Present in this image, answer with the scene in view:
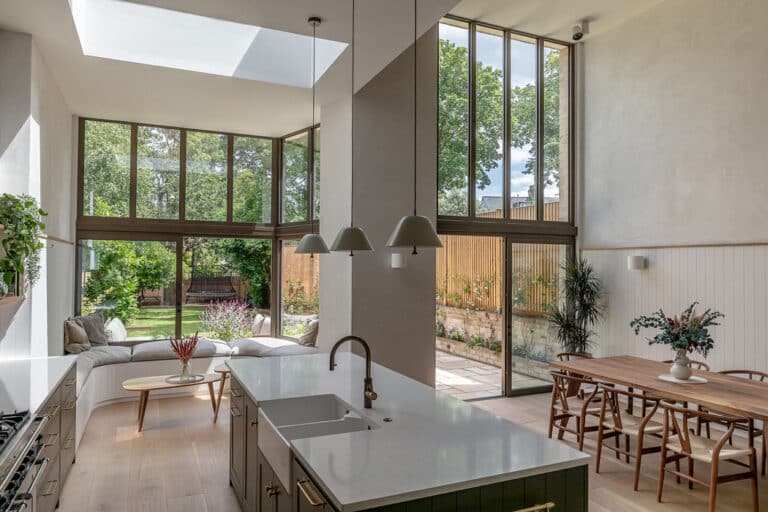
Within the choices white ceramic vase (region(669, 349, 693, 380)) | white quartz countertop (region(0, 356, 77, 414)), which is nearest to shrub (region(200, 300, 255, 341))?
white quartz countertop (region(0, 356, 77, 414))

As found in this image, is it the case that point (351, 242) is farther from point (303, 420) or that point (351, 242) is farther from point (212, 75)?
point (212, 75)

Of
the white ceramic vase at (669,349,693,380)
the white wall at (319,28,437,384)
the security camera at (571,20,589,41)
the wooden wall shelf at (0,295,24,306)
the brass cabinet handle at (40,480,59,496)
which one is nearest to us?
the brass cabinet handle at (40,480,59,496)

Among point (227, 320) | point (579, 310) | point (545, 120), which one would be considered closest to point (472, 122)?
point (545, 120)

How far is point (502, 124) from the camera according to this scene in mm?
6723

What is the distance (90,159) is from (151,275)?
1.66 meters

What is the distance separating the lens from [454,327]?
9.21 meters

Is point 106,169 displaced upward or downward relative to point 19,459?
upward

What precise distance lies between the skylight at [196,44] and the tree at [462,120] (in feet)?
6.36

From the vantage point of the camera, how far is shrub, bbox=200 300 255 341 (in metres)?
7.14

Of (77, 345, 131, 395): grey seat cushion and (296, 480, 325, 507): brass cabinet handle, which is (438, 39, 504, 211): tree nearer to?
(77, 345, 131, 395): grey seat cushion

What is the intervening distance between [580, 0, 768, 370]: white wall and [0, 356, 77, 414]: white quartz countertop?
593 cm

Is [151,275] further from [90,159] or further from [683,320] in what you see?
[683,320]

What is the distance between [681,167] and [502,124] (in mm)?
2159

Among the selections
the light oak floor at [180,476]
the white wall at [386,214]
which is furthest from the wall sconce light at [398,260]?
the light oak floor at [180,476]
